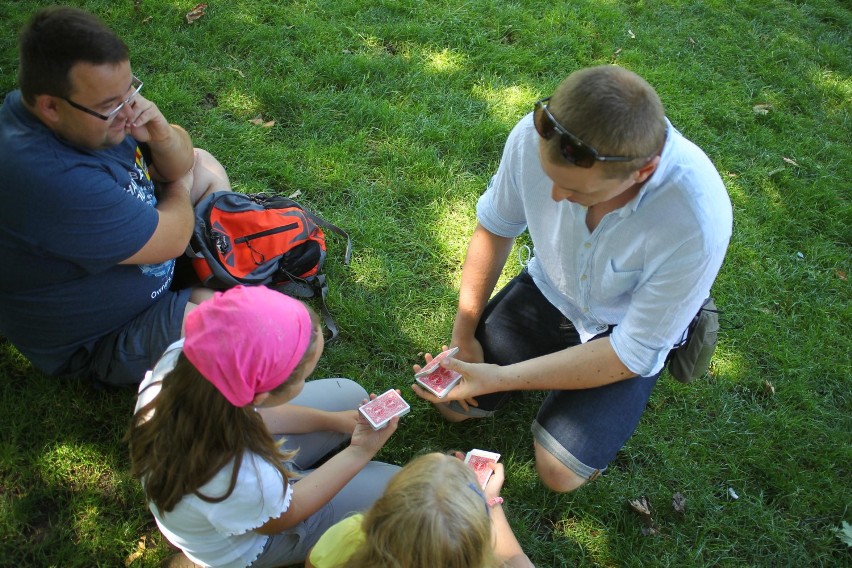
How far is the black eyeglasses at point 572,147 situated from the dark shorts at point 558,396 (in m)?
1.05

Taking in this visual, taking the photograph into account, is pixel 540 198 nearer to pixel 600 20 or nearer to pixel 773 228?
pixel 773 228

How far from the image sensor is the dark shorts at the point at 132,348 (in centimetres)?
278

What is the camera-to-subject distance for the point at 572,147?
207 cm

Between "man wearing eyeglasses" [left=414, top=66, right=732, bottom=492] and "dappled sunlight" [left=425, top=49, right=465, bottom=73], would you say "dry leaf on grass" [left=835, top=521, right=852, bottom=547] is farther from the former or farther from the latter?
"dappled sunlight" [left=425, top=49, right=465, bottom=73]

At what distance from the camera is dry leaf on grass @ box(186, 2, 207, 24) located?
493 centimetres

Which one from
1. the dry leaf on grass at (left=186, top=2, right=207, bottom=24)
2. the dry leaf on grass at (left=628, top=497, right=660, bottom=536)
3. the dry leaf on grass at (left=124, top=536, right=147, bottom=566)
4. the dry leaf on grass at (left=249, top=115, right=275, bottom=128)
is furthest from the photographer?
the dry leaf on grass at (left=186, top=2, right=207, bottom=24)

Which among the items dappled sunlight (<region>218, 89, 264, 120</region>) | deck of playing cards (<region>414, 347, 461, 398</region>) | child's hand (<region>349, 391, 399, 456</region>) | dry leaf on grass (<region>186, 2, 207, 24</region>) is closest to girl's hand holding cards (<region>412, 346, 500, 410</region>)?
deck of playing cards (<region>414, 347, 461, 398</region>)

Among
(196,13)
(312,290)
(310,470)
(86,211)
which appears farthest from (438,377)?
(196,13)

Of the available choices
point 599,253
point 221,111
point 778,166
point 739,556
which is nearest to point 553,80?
point 778,166

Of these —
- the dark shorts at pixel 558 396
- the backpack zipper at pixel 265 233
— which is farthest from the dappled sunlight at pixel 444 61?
the dark shorts at pixel 558 396

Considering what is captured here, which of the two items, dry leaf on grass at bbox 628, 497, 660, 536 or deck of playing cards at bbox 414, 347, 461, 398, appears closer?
deck of playing cards at bbox 414, 347, 461, 398

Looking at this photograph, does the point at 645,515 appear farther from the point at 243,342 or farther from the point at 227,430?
the point at 243,342

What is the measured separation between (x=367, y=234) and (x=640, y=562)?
2345mm

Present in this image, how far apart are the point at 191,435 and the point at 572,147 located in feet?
5.00
